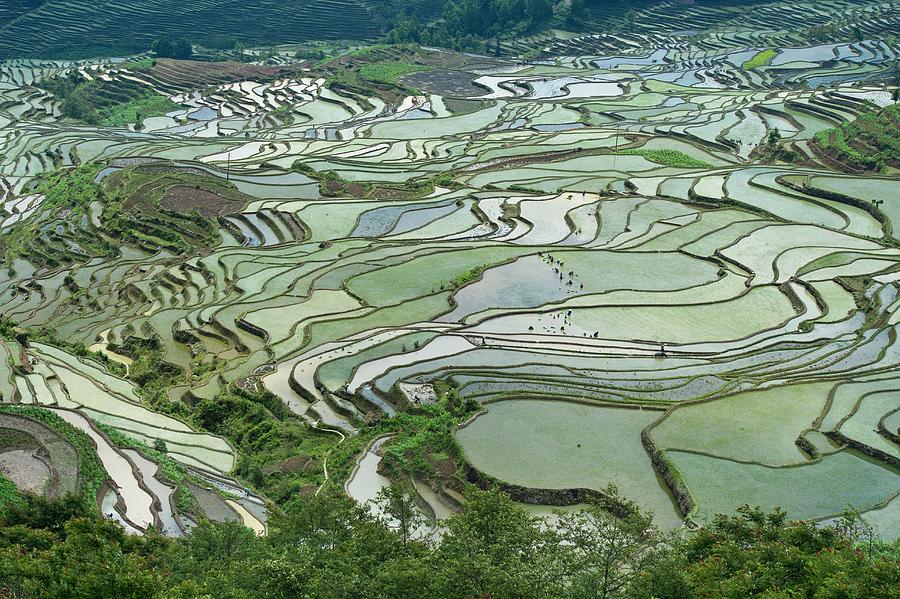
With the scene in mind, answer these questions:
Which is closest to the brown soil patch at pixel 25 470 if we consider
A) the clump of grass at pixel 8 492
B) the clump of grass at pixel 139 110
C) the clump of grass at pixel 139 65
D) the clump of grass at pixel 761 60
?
the clump of grass at pixel 8 492

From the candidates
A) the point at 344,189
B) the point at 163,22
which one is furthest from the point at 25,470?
the point at 163,22

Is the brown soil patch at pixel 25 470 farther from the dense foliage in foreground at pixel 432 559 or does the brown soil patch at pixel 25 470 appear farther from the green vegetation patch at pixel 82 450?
the dense foliage in foreground at pixel 432 559

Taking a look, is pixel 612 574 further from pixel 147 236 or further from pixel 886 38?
pixel 886 38

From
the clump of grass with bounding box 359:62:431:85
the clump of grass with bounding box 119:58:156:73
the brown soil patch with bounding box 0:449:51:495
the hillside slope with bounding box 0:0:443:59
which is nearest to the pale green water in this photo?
the brown soil patch with bounding box 0:449:51:495

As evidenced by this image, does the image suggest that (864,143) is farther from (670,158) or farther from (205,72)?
(205,72)

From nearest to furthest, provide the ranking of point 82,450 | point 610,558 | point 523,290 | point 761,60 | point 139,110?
point 610,558, point 82,450, point 523,290, point 139,110, point 761,60

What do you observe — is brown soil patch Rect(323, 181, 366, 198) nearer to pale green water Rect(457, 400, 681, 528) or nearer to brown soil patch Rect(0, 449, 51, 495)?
pale green water Rect(457, 400, 681, 528)

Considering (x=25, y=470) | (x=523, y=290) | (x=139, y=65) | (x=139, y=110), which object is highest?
(x=25, y=470)
